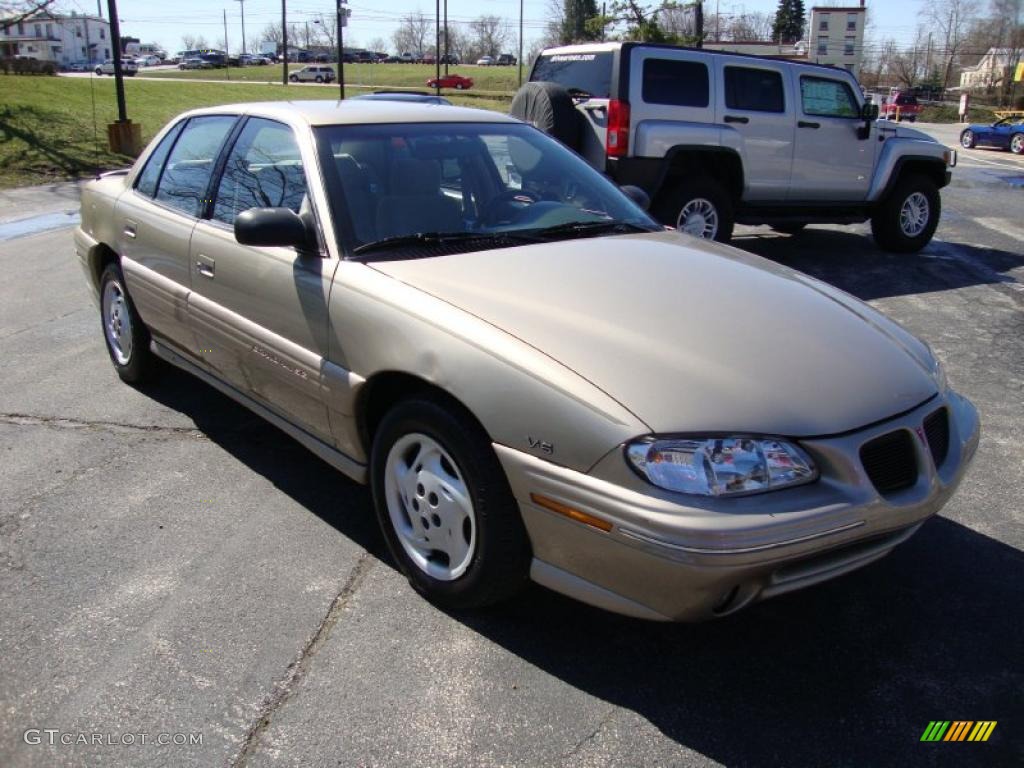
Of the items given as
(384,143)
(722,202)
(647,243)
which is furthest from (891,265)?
(384,143)

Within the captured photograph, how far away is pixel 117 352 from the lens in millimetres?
5320

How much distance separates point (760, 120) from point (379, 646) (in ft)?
25.2

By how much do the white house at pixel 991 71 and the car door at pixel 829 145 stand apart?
6449 cm

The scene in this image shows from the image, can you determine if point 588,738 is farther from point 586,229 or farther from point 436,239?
point 586,229

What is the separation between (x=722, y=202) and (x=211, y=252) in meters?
5.94

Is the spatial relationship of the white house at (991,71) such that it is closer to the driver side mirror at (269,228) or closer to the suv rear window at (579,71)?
the suv rear window at (579,71)

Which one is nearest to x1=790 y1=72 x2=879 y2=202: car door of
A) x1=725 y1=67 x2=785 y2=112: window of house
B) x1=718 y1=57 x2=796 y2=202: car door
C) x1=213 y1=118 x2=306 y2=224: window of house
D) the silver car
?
x1=718 y1=57 x2=796 y2=202: car door

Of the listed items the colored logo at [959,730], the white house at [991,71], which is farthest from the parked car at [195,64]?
the colored logo at [959,730]

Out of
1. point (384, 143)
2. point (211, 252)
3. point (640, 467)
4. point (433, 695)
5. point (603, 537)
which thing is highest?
point (384, 143)

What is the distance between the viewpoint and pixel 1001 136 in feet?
91.4

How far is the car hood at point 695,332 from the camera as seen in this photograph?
8.23 ft

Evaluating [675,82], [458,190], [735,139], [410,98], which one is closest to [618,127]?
[675,82]

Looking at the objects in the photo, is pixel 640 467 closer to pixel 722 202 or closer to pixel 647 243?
pixel 647 243

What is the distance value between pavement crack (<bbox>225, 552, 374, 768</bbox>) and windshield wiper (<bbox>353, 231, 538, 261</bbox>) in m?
1.18
